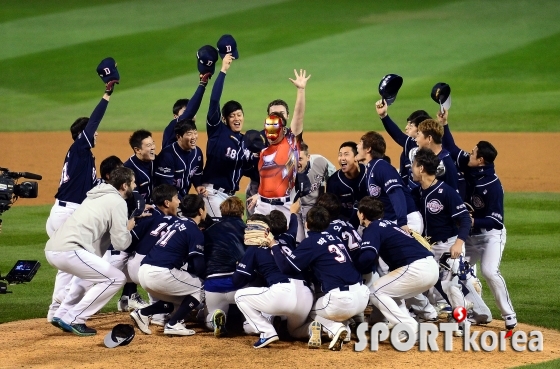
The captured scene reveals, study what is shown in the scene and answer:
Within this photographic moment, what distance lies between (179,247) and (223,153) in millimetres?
1602

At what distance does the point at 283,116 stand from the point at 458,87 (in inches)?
659

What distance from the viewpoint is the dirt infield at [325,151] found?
17234mm

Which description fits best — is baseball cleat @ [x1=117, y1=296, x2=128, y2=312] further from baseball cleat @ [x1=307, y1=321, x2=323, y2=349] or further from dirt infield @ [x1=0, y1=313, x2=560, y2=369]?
baseball cleat @ [x1=307, y1=321, x2=323, y2=349]

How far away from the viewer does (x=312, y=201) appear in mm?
9180

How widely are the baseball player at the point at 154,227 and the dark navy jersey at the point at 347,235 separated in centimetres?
151

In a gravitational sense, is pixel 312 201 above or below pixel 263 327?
above

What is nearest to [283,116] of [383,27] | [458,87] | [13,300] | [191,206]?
[191,206]

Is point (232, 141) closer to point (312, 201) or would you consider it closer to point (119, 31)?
point (312, 201)

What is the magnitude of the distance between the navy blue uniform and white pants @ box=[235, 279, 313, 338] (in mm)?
582

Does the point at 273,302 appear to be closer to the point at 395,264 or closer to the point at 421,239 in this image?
the point at 395,264

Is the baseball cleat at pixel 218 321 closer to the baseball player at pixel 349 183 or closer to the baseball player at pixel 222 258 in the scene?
the baseball player at pixel 222 258

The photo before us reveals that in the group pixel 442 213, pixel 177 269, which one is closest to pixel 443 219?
pixel 442 213

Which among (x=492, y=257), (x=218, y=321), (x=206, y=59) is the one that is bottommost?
(x=218, y=321)

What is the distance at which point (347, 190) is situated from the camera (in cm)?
880
